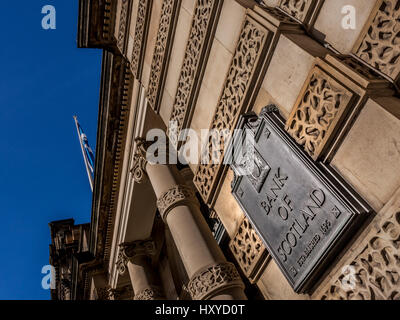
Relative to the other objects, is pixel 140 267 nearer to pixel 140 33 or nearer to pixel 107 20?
pixel 140 33

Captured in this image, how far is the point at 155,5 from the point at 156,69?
1.25 meters

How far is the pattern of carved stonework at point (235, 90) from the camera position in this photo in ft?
10.4

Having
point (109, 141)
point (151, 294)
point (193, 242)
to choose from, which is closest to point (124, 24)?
point (109, 141)

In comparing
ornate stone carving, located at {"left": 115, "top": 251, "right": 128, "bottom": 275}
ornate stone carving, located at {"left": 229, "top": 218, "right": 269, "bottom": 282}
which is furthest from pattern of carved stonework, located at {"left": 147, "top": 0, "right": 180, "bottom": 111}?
ornate stone carving, located at {"left": 115, "top": 251, "right": 128, "bottom": 275}

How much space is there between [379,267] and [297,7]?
2434mm

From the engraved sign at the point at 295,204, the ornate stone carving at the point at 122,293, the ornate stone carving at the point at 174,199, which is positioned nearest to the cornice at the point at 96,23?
the ornate stone carving at the point at 174,199

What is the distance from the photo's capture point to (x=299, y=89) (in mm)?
2684

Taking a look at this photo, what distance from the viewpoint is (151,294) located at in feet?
26.0

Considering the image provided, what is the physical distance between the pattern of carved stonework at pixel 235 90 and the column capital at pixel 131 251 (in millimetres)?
5970

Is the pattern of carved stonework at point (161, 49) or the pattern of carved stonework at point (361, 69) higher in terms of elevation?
the pattern of carved stonework at point (161, 49)

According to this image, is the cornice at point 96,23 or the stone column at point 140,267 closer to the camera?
the cornice at point 96,23

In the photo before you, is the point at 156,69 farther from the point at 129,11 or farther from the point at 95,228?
the point at 95,228

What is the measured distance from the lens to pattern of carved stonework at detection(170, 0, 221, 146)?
402cm

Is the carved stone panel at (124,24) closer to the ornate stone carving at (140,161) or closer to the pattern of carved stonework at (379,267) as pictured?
the ornate stone carving at (140,161)
